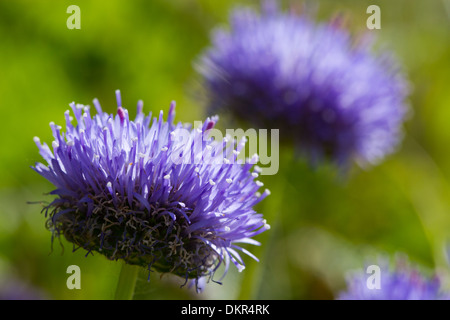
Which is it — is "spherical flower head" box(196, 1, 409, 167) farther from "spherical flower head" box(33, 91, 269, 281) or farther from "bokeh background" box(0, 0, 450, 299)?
"spherical flower head" box(33, 91, 269, 281)

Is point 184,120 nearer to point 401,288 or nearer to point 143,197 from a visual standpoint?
point 401,288

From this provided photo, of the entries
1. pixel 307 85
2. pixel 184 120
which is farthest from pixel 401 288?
pixel 184 120

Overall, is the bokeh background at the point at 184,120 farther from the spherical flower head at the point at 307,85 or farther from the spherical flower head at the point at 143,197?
the spherical flower head at the point at 143,197

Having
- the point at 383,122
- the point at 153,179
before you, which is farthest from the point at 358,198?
the point at 153,179

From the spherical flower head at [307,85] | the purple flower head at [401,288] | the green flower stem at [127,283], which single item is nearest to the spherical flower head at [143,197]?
the green flower stem at [127,283]

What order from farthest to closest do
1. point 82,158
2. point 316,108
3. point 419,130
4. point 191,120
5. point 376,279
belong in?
point 419,130 < point 191,120 < point 316,108 < point 376,279 < point 82,158

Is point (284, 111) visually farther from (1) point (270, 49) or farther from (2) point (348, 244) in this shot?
(2) point (348, 244)
